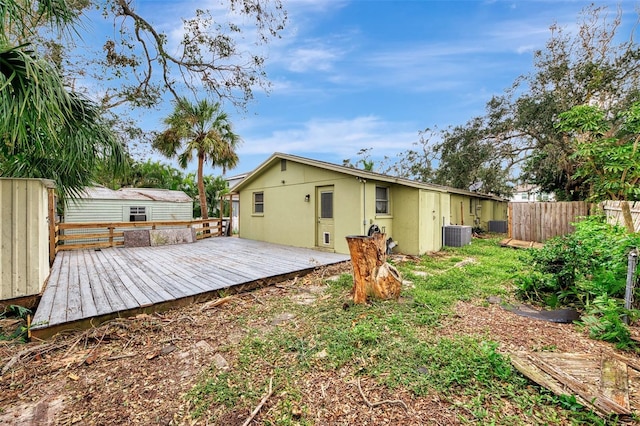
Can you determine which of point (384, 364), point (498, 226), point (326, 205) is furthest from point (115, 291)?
point (498, 226)

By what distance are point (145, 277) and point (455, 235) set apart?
9.73 m

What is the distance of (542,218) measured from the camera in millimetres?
10867

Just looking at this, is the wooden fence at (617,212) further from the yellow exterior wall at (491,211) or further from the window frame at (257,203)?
the window frame at (257,203)

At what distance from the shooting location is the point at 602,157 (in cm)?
Result: 758

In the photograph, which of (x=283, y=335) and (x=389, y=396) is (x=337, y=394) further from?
(x=283, y=335)

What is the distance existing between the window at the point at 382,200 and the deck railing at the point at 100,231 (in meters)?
8.44

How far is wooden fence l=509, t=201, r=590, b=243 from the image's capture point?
10273mm

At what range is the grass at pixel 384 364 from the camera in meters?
2.05

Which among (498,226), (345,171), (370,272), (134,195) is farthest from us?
(498,226)

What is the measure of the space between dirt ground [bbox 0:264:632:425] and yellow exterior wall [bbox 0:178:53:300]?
4.69ft

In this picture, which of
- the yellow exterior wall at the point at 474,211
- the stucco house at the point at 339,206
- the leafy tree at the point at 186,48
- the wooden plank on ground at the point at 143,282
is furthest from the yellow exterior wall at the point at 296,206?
the yellow exterior wall at the point at 474,211

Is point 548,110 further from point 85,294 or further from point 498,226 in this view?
point 85,294

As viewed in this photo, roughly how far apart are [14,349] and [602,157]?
12.6 metres

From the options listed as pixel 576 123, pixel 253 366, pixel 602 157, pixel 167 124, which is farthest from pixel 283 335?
pixel 167 124
